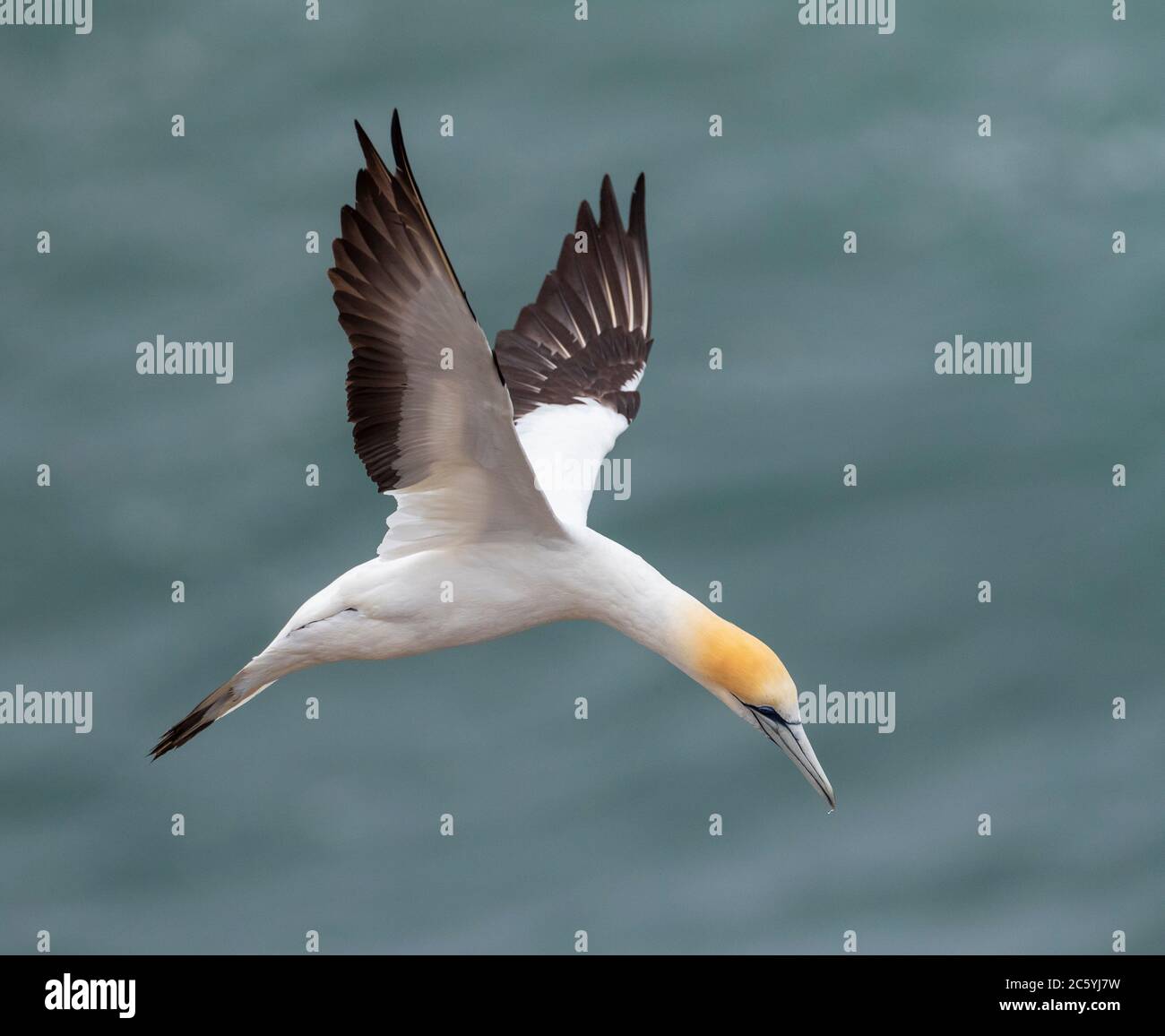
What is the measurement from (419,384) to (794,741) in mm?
3148

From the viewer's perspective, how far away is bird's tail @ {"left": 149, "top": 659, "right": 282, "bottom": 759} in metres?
13.9

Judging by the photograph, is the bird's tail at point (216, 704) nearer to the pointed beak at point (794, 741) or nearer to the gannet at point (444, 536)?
the gannet at point (444, 536)

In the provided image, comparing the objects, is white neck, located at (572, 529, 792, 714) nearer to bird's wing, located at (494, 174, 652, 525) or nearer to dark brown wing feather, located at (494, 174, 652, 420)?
bird's wing, located at (494, 174, 652, 525)

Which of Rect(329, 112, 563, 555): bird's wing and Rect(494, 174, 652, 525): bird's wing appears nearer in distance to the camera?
Rect(329, 112, 563, 555): bird's wing

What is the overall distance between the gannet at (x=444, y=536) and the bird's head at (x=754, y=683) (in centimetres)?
1

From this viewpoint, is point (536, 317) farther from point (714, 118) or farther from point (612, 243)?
point (714, 118)

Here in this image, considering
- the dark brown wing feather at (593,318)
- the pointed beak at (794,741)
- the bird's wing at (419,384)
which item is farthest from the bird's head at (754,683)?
the dark brown wing feather at (593,318)

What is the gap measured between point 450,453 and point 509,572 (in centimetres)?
86

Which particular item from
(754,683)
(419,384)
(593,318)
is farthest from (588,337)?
(754,683)

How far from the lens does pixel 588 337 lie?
17172mm

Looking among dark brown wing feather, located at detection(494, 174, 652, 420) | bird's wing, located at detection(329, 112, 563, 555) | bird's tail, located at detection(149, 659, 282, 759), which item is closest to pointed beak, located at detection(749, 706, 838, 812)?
bird's wing, located at detection(329, 112, 563, 555)

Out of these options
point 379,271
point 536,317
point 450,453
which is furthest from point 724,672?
point 536,317

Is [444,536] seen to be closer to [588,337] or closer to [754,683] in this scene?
[754,683]

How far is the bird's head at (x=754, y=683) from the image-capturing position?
13.2m
